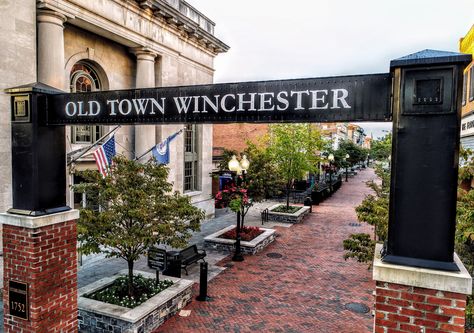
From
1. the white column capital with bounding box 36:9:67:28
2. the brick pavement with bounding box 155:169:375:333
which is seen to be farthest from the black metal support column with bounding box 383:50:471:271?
the white column capital with bounding box 36:9:67:28

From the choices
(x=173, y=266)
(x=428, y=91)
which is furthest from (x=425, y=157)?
(x=173, y=266)

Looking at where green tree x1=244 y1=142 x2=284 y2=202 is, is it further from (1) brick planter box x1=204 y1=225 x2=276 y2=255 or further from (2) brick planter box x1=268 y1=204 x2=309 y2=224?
(1) brick planter box x1=204 y1=225 x2=276 y2=255

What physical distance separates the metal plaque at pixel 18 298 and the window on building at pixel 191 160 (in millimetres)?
14344

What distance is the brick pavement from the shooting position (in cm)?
824

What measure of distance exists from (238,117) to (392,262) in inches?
90.9

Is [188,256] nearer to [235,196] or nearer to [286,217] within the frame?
[235,196]

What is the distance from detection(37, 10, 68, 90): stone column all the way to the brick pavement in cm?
848

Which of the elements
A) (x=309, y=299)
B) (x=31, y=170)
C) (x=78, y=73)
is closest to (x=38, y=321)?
(x=31, y=170)

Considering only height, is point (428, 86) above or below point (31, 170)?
above

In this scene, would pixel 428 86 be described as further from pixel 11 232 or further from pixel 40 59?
pixel 40 59

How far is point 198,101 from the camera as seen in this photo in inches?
174

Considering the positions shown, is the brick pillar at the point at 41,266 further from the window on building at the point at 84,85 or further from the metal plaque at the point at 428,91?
the window on building at the point at 84,85

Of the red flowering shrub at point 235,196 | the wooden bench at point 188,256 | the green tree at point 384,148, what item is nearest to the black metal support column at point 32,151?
the wooden bench at point 188,256

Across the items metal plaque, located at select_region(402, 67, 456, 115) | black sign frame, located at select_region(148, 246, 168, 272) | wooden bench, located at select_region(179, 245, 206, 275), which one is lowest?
wooden bench, located at select_region(179, 245, 206, 275)
